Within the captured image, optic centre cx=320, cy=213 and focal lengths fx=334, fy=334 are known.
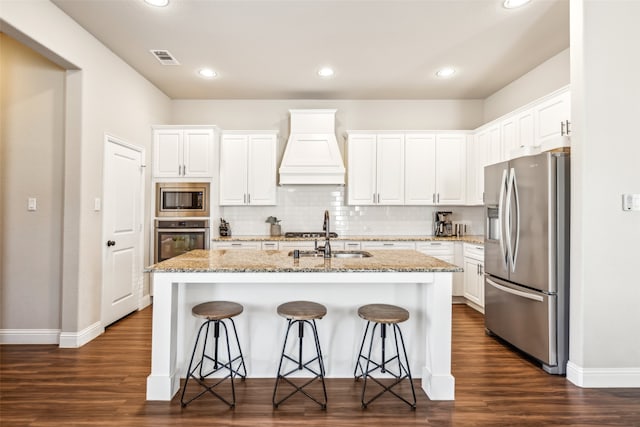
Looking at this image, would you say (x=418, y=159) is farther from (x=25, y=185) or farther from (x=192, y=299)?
(x=25, y=185)

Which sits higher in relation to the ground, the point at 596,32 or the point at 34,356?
the point at 596,32

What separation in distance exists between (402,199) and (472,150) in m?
1.22

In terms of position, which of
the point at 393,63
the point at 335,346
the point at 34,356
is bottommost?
the point at 34,356

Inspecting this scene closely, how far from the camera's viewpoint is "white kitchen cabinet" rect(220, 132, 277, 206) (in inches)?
190

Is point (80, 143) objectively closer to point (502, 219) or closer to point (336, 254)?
point (336, 254)

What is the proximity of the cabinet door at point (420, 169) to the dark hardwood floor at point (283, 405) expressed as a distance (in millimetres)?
2493

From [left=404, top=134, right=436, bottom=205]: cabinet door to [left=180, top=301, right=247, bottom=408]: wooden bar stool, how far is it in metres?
3.28

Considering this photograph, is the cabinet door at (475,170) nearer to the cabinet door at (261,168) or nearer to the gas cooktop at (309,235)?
the gas cooktop at (309,235)

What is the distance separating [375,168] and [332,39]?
2.00 meters

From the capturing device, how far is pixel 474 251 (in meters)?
4.20

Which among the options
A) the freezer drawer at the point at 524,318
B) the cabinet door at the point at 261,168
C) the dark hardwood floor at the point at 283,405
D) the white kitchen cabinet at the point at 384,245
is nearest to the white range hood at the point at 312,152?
the cabinet door at the point at 261,168

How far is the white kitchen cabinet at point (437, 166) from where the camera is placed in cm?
482

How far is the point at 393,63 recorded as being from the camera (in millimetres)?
3842

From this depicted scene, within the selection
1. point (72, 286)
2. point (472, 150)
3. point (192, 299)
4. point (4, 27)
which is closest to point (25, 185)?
point (72, 286)
